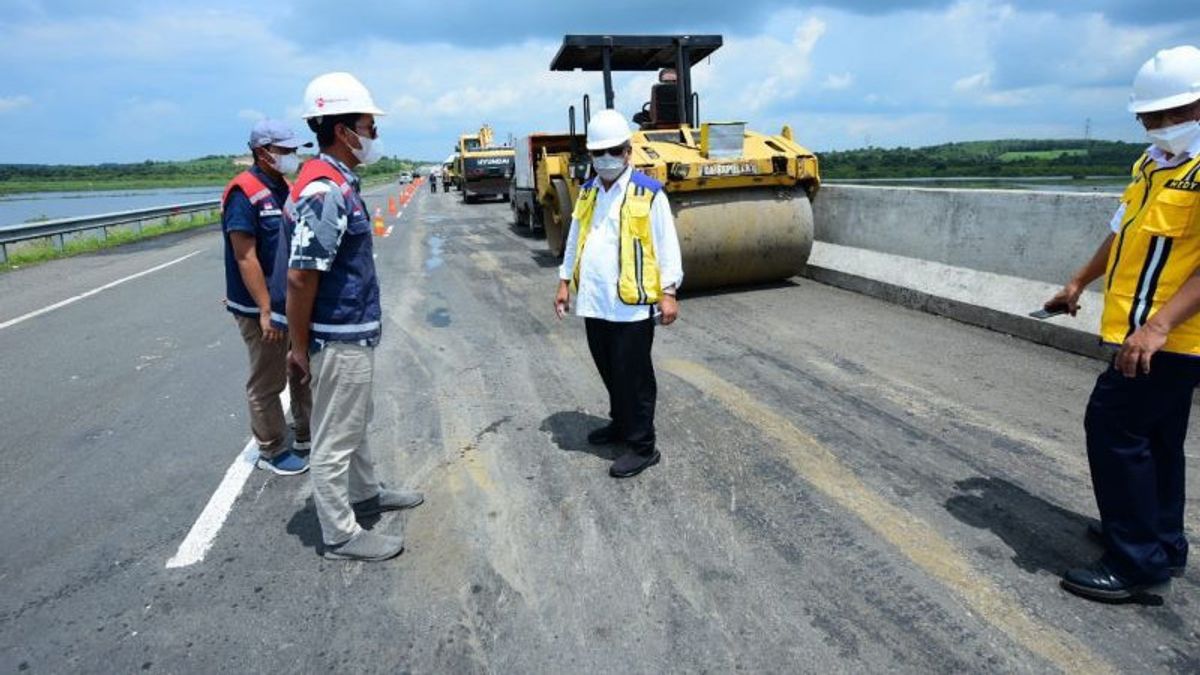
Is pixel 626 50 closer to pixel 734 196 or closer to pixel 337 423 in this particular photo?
pixel 734 196

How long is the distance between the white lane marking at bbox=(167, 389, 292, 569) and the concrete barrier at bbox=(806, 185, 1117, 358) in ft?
19.2

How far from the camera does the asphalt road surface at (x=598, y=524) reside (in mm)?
2545

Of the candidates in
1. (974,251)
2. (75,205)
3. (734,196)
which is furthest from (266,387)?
(75,205)

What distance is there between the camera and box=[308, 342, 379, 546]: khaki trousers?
2.99 metres

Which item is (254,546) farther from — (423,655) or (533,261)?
(533,261)

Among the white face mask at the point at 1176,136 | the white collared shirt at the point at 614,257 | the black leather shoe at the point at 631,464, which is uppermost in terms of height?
the white face mask at the point at 1176,136

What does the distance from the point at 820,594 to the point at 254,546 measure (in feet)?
8.01

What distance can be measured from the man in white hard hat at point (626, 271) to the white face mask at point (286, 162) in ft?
5.12

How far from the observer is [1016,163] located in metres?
17.2

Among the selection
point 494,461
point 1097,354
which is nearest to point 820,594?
point 494,461

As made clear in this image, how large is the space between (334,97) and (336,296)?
79 centimetres

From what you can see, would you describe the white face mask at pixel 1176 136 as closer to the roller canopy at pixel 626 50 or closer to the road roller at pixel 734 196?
the road roller at pixel 734 196

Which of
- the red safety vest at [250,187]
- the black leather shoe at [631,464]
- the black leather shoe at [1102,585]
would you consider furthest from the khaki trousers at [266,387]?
the black leather shoe at [1102,585]

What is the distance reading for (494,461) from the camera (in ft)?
13.4
